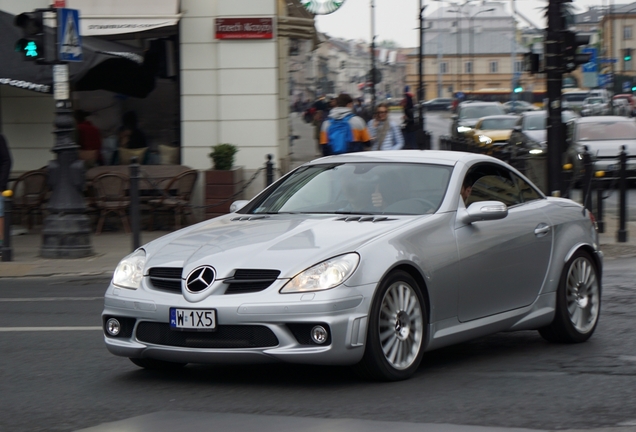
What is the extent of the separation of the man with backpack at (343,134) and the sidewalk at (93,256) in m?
2.98

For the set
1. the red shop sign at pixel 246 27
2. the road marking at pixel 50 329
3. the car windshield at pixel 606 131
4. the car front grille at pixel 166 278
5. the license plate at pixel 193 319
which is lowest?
the road marking at pixel 50 329

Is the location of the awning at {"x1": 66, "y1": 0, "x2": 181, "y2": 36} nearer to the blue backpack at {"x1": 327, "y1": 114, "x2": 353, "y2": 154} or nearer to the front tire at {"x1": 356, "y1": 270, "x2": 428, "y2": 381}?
the blue backpack at {"x1": 327, "y1": 114, "x2": 353, "y2": 154}

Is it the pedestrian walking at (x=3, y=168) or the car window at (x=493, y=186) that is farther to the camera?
the pedestrian walking at (x=3, y=168)

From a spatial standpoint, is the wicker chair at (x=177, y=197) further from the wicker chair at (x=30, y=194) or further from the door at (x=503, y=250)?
the door at (x=503, y=250)

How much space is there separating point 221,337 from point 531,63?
11.0 m

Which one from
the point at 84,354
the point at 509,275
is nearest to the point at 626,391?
the point at 509,275

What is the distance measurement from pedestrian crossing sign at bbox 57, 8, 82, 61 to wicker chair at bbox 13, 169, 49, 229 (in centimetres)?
420

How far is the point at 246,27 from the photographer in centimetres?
1786

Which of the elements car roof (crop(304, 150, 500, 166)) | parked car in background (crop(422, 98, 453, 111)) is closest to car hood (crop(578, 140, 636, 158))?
car roof (crop(304, 150, 500, 166))

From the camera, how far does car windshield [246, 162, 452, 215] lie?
698 centimetres

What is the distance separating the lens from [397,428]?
17.0 feet

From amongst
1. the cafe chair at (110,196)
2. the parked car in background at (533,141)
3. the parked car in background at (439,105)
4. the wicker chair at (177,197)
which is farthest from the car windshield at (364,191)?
the parked car in background at (439,105)

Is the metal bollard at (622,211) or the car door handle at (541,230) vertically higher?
the car door handle at (541,230)

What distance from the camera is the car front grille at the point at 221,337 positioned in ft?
19.5
